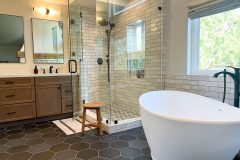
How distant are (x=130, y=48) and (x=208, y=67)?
175 centimetres

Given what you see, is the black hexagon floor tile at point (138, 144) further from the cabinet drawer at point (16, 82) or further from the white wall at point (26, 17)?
the white wall at point (26, 17)

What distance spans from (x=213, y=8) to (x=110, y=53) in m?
2.19

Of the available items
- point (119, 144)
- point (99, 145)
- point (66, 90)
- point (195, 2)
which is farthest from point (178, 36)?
point (66, 90)

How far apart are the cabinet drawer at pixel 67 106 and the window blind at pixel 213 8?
103 inches

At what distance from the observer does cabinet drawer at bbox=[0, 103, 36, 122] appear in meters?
2.94

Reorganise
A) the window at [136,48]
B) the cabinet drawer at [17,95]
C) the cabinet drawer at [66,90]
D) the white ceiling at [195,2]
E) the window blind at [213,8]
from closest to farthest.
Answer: the window blind at [213,8]
the white ceiling at [195,2]
the cabinet drawer at [17,95]
the cabinet drawer at [66,90]
the window at [136,48]

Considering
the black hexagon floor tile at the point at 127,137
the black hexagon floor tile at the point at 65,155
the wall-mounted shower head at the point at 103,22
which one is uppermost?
the wall-mounted shower head at the point at 103,22

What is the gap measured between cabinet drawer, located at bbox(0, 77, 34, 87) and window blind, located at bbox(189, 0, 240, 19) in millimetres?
2796

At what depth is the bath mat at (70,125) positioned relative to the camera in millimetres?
2788

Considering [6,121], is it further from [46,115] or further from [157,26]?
[157,26]

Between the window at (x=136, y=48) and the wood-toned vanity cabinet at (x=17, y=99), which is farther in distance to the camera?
the window at (x=136, y=48)

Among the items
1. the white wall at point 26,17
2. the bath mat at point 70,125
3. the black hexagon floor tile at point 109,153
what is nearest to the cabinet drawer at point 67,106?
the bath mat at point 70,125

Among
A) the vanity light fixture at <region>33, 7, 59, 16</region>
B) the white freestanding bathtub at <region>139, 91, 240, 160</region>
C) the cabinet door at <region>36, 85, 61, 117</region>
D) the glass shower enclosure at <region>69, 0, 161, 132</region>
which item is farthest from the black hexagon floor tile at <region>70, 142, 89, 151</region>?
the vanity light fixture at <region>33, 7, 59, 16</region>

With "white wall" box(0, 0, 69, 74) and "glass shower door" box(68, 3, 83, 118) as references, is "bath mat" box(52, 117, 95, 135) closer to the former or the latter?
"glass shower door" box(68, 3, 83, 118)
